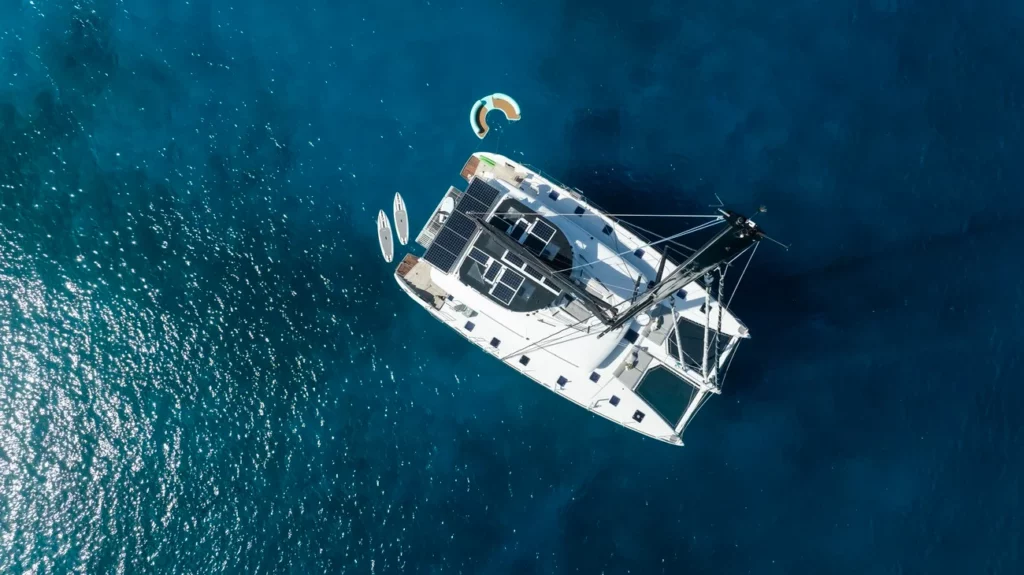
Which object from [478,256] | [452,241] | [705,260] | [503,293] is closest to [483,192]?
[452,241]

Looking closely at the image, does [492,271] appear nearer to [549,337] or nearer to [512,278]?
[512,278]

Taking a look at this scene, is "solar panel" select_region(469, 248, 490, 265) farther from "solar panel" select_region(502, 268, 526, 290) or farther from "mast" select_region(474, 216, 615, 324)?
"solar panel" select_region(502, 268, 526, 290)

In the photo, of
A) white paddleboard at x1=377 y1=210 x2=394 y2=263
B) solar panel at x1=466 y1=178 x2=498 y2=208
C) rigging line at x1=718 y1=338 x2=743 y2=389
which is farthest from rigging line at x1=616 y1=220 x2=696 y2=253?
white paddleboard at x1=377 y1=210 x2=394 y2=263

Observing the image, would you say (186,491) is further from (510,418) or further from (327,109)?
(327,109)

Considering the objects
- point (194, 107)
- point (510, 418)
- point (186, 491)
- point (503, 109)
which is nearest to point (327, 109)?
point (194, 107)

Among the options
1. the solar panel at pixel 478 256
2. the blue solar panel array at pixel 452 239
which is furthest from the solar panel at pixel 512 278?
the solar panel at pixel 478 256

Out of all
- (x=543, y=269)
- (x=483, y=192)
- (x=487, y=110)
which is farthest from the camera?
(x=487, y=110)
